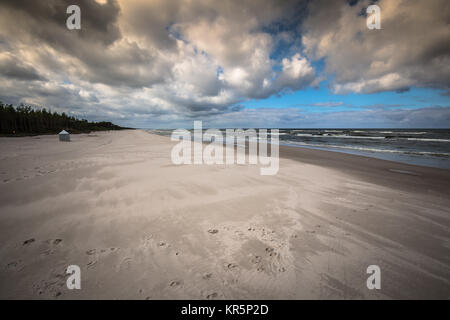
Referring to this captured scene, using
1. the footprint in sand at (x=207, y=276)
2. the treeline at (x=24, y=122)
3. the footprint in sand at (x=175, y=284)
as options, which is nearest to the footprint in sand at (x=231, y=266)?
the footprint in sand at (x=207, y=276)

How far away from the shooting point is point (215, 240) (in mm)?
2885

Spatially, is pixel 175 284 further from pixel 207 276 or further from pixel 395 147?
pixel 395 147

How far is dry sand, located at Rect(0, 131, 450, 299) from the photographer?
2064mm

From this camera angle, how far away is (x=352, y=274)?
2.33m

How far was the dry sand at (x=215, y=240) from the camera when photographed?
6.77ft

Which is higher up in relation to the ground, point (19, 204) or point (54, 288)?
point (19, 204)

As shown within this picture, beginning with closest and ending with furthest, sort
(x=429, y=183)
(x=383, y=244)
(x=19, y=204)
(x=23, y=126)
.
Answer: (x=383, y=244)
(x=19, y=204)
(x=429, y=183)
(x=23, y=126)

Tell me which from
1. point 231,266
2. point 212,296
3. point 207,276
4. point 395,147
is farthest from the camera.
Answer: point 395,147

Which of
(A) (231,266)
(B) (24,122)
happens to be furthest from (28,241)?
(B) (24,122)

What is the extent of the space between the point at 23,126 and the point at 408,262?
51134 millimetres

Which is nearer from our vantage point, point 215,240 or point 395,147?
point 215,240

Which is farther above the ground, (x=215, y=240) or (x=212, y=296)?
(x=215, y=240)
